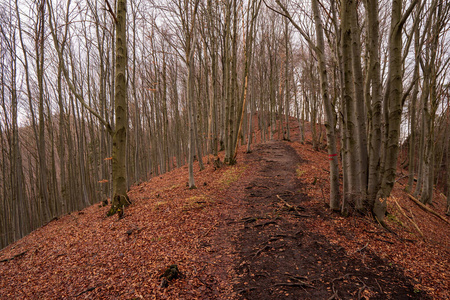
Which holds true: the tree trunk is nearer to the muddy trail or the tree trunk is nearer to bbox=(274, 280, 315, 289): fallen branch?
the muddy trail

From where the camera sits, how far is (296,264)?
3.01 meters

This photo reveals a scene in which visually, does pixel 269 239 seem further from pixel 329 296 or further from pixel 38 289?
pixel 38 289

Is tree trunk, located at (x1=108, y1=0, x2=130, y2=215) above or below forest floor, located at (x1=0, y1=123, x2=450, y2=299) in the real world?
above

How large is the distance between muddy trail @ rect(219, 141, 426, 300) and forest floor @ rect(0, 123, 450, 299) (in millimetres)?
14

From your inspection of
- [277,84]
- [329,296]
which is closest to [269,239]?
[329,296]

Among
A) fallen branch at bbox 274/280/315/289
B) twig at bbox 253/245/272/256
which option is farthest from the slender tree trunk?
fallen branch at bbox 274/280/315/289

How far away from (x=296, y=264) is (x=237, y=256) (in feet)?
3.05

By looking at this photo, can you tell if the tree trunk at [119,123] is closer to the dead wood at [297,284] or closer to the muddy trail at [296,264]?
the muddy trail at [296,264]

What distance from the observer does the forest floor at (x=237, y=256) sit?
2596mm

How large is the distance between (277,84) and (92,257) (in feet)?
58.0

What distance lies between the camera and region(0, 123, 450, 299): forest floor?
8.52 ft

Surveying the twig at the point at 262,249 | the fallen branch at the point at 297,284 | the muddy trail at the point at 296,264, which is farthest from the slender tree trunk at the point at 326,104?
the fallen branch at the point at 297,284

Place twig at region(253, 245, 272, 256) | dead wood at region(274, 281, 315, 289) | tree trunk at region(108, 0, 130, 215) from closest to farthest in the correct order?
1. dead wood at region(274, 281, 315, 289)
2. twig at region(253, 245, 272, 256)
3. tree trunk at region(108, 0, 130, 215)

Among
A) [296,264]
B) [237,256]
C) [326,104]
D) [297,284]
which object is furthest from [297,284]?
[326,104]
